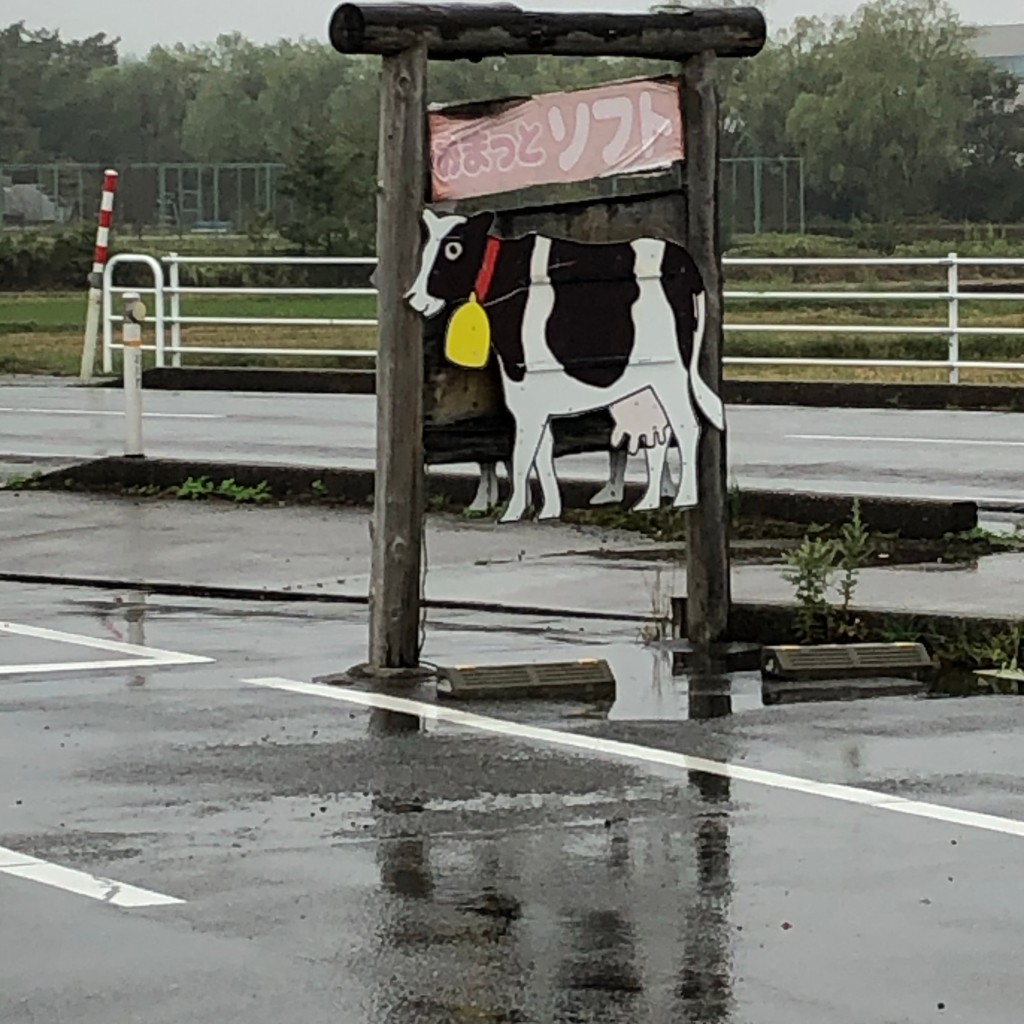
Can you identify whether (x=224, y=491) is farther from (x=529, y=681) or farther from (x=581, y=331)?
(x=529, y=681)

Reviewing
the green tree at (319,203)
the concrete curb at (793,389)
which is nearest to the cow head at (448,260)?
the concrete curb at (793,389)

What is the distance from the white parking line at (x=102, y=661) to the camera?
994 cm

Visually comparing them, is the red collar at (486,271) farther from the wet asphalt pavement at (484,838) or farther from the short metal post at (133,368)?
the short metal post at (133,368)

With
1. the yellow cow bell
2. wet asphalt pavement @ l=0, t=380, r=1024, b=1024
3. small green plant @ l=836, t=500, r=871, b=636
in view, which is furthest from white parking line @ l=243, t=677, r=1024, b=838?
small green plant @ l=836, t=500, r=871, b=636

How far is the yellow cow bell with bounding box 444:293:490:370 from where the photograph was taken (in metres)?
9.83

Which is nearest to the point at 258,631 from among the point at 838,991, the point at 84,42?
the point at 838,991

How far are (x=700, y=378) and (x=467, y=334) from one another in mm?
1039

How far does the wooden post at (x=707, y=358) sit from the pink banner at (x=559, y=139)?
0.09m

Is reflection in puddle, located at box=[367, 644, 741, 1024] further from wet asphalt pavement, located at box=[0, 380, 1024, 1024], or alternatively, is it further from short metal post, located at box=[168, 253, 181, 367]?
short metal post, located at box=[168, 253, 181, 367]

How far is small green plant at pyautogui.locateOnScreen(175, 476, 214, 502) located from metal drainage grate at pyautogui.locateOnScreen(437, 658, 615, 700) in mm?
6492

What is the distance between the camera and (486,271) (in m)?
9.80

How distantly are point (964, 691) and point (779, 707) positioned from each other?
763 mm

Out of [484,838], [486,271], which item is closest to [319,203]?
[486,271]

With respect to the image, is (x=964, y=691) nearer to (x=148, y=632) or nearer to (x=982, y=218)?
(x=148, y=632)
